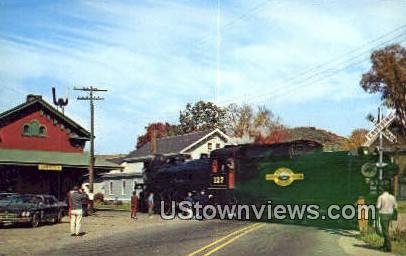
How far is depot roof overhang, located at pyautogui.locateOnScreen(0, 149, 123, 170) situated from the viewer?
35.9 meters

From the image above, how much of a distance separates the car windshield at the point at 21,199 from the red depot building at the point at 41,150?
9348 mm

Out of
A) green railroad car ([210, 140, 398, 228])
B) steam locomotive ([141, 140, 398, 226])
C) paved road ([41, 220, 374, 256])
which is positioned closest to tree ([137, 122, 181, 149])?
steam locomotive ([141, 140, 398, 226])

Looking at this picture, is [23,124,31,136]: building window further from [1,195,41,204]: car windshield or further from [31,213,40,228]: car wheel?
[31,213,40,228]: car wheel

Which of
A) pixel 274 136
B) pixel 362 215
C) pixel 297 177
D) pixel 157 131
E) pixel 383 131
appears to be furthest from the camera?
pixel 157 131

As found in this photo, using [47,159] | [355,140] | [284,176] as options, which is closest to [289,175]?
[284,176]

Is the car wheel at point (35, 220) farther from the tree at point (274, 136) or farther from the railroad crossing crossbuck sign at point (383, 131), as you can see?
the railroad crossing crossbuck sign at point (383, 131)

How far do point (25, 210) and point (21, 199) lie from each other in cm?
68

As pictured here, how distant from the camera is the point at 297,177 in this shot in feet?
83.2

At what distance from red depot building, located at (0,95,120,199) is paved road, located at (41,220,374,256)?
15649 mm

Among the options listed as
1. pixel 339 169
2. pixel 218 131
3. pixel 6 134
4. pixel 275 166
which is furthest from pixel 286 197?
pixel 6 134

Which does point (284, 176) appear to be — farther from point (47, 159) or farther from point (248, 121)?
point (47, 159)

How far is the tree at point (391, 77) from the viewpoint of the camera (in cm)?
1759

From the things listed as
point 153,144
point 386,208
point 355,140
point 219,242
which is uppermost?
point 153,144

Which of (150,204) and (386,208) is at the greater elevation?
(386,208)
